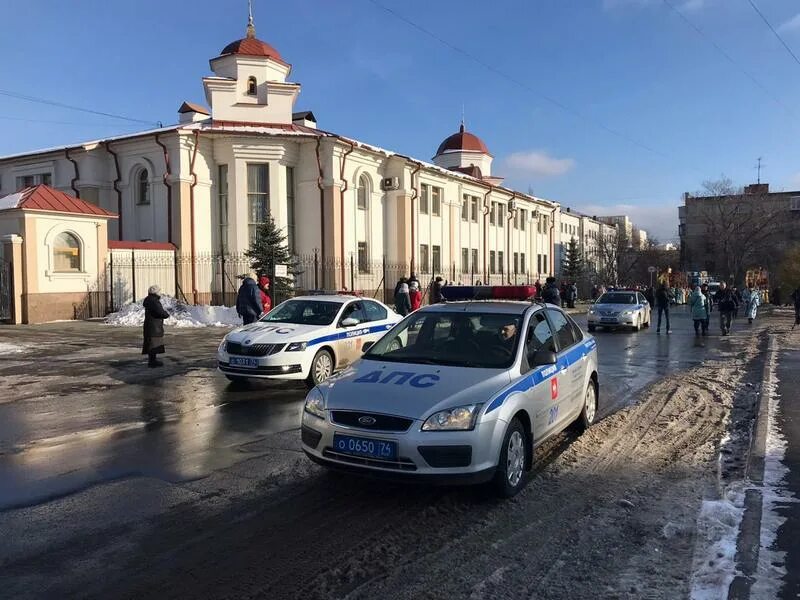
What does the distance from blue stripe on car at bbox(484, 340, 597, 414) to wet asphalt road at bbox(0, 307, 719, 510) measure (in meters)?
1.82

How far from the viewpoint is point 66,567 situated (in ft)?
13.1

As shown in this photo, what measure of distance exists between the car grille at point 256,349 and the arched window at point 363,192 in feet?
82.9

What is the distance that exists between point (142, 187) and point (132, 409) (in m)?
25.8

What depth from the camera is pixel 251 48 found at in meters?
34.0

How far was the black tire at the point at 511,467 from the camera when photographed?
16.6ft

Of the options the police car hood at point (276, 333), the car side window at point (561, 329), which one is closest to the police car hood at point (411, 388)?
the car side window at point (561, 329)

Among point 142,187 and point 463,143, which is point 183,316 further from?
point 463,143

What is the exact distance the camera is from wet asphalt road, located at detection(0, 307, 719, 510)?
6211mm

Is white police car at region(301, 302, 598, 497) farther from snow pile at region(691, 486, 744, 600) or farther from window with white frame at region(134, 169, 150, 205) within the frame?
window with white frame at region(134, 169, 150, 205)

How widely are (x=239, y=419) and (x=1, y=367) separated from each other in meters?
7.78

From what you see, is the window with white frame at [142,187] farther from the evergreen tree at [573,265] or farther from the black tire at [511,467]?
the evergreen tree at [573,265]

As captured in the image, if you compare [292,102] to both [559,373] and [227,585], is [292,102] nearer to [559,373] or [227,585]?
[559,373]

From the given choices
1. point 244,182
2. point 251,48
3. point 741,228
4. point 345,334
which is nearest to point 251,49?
point 251,48

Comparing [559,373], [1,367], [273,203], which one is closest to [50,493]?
[559,373]
